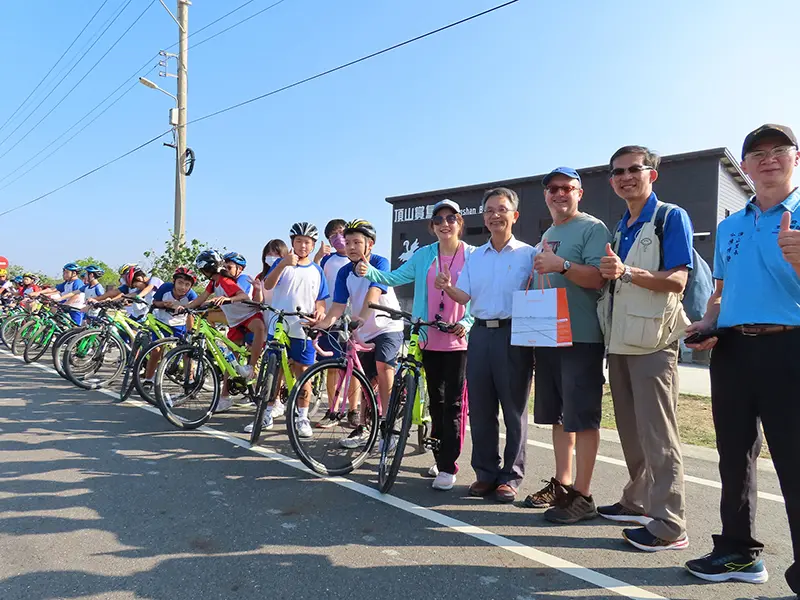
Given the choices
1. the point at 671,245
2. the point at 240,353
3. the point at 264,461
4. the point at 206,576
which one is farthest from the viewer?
the point at 240,353

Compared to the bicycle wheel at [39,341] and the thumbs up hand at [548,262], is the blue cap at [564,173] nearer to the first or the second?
the thumbs up hand at [548,262]

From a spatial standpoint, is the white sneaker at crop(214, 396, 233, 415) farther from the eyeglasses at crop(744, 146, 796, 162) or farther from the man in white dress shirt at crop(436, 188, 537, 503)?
the eyeglasses at crop(744, 146, 796, 162)

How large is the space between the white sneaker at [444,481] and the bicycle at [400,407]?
34 centimetres

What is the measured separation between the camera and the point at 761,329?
2699 millimetres

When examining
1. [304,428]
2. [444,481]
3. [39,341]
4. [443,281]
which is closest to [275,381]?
[304,428]

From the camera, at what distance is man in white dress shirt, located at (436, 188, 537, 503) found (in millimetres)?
3980

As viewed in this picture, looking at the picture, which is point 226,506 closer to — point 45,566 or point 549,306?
point 45,566

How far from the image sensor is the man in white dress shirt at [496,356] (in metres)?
3.98

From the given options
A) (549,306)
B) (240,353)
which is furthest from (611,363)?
(240,353)

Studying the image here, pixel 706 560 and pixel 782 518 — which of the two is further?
pixel 782 518

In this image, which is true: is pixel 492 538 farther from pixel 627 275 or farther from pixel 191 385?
pixel 191 385

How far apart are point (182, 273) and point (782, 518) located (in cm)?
709

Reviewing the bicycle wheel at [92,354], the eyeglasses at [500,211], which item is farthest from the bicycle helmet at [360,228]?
the bicycle wheel at [92,354]

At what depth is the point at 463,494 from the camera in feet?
13.6
